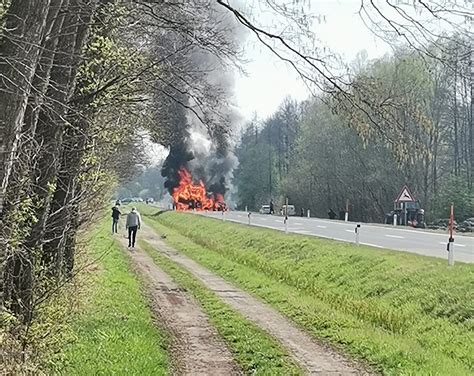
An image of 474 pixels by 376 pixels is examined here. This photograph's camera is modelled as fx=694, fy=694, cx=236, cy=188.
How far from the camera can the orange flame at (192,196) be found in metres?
54.9

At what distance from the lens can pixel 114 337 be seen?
9.39m

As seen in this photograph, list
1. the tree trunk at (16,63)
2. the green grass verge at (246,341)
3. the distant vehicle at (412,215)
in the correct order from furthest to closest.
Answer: the distant vehicle at (412,215) < the green grass verge at (246,341) < the tree trunk at (16,63)

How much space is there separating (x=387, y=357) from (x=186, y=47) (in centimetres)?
512

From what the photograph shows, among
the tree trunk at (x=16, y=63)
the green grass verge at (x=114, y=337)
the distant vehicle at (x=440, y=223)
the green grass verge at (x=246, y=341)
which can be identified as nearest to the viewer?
the tree trunk at (x=16, y=63)

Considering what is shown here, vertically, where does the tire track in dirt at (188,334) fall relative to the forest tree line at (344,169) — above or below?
below

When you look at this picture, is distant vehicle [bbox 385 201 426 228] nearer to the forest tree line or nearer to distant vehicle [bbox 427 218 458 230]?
distant vehicle [bbox 427 218 458 230]

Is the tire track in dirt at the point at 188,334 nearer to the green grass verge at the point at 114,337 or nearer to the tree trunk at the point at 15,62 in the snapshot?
the green grass verge at the point at 114,337

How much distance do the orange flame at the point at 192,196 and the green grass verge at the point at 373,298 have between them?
31.5m

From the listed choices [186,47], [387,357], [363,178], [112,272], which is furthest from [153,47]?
[363,178]

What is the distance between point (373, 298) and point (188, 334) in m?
5.04

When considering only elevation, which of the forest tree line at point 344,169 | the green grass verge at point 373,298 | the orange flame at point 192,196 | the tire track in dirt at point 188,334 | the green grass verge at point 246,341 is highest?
the forest tree line at point 344,169

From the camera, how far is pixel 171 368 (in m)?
8.11

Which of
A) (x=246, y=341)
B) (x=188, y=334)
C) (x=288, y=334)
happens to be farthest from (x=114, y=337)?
(x=288, y=334)

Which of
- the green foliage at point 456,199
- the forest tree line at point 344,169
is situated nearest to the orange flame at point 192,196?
the forest tree line at point 344,169
